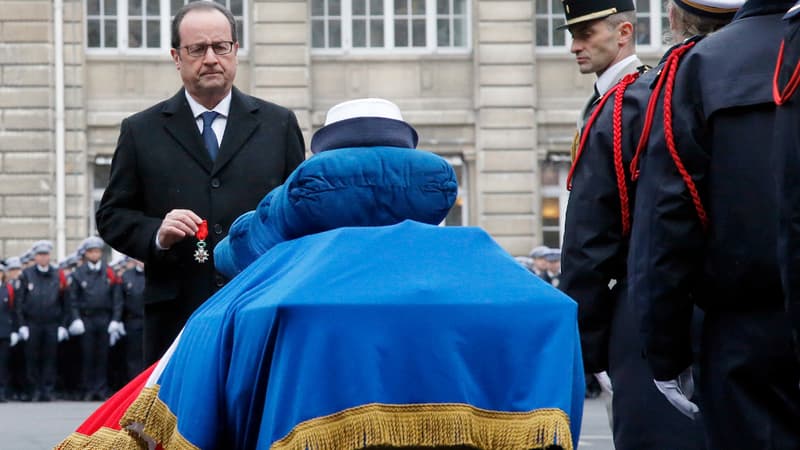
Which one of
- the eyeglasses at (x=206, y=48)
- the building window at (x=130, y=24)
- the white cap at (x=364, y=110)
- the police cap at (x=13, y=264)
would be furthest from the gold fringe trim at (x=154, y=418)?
the building window at (x=130, y=24)

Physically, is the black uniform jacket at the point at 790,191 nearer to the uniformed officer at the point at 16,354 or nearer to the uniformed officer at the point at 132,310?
the uniformed officer at the point at 132,310

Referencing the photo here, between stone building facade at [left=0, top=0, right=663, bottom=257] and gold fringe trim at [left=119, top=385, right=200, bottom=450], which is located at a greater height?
A: stone building facade at [left=0, top=0, right=663, bottom=257]

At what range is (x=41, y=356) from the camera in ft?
80.3

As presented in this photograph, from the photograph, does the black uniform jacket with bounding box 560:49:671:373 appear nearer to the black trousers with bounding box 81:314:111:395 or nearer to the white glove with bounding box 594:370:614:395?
the white glove with bounding box 594:370:614:395

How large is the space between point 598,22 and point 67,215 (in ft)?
73.0

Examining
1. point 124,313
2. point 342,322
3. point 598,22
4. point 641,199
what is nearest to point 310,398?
point 342,322

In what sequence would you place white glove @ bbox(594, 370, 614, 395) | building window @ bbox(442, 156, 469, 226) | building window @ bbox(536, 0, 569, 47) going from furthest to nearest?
building window @ bbox(536, 0, 569, 47) < building window @ bbox(442, 156, 469, 226) < white glove @ bbox(594, 370, 614, 395)

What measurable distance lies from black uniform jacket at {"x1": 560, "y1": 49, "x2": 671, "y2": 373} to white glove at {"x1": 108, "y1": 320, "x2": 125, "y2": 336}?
61.3 feet

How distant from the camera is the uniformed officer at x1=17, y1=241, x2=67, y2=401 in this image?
80.1ft

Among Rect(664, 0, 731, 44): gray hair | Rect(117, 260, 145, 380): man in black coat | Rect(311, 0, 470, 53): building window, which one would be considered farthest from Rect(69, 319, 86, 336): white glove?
Rect(664, 0, 731, 44): gray hair

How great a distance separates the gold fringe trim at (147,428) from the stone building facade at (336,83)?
24082 mm

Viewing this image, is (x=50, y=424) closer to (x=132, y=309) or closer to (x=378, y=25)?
(x=132, y=309)

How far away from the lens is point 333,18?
30.0 metres

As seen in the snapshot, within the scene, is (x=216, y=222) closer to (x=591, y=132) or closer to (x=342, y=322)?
(x=591, y=132)
